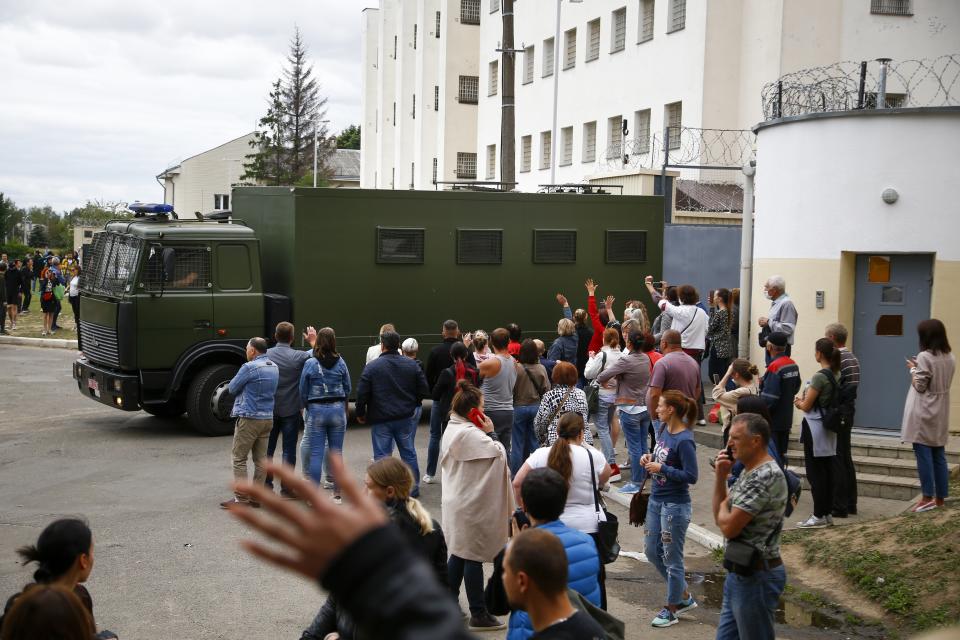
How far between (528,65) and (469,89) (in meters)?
7.39

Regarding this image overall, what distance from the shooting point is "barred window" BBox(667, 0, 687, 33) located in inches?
1102

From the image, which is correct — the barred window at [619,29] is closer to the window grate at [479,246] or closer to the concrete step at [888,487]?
the window grate at [479,246]

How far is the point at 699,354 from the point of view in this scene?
14.4m

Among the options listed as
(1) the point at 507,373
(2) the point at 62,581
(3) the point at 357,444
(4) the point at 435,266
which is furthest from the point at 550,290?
(2) the point at 62,581

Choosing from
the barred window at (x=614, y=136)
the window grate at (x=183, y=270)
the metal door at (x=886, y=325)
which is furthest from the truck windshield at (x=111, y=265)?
the barred window at (x=614, y=136)

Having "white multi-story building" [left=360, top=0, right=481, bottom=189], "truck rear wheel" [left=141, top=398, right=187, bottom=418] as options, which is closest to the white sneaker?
"truck rear wheel" [left=141, top=398, right=187, bottom=418]

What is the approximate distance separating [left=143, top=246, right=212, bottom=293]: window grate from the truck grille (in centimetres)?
86

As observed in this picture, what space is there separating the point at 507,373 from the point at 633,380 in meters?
1.51

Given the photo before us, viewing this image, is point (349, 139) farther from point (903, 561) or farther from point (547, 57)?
point (903, 561)

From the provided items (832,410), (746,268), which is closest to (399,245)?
(746,268)

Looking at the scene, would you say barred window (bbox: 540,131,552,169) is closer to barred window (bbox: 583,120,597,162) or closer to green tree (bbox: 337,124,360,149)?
barred window (bbox: 583,120,597,162)

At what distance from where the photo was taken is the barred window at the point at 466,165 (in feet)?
154

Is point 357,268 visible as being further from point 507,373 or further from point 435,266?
point 507,373

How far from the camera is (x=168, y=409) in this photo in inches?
598
